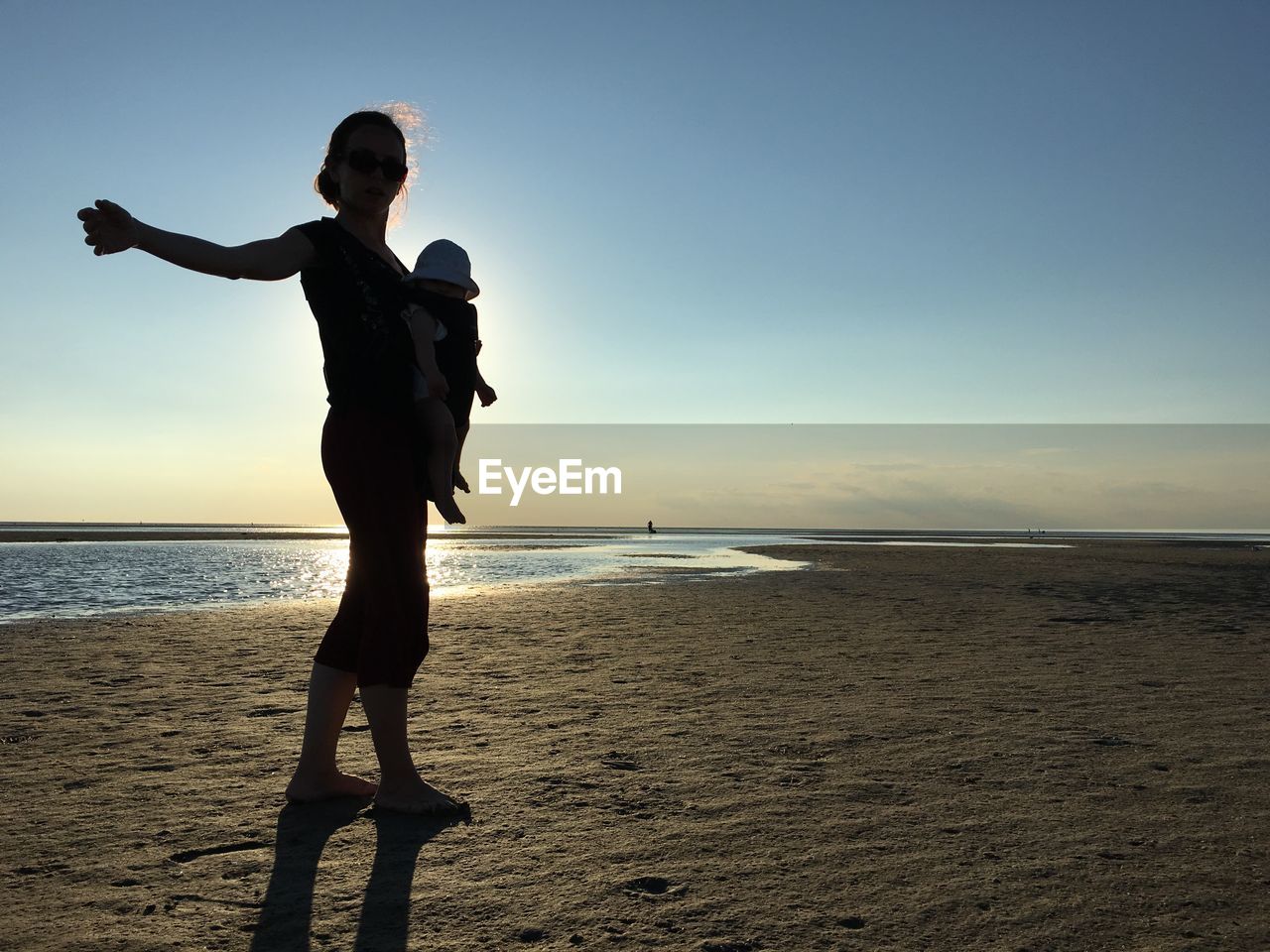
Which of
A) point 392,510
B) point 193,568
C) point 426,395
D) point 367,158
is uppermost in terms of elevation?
point 367,158

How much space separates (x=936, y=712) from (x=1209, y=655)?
3.83m

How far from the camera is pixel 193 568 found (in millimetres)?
22141

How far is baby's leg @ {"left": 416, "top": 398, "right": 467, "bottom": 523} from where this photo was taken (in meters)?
2.76

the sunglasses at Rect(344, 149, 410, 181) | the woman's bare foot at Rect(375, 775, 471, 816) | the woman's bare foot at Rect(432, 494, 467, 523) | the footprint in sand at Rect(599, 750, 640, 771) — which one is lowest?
the footprint in sand at Rect(599, 750, 640, 771)

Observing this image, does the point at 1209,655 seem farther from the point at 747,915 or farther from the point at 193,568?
the point at 193,568

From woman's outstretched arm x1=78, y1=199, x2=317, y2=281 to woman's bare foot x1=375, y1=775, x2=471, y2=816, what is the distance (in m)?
1.81

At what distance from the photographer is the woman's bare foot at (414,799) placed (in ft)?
9.48

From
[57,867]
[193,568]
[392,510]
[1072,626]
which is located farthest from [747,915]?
[193,568]

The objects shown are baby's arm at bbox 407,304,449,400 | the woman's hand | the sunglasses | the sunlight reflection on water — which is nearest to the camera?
the woman's hand

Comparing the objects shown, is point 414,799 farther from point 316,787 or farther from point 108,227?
point 108,227

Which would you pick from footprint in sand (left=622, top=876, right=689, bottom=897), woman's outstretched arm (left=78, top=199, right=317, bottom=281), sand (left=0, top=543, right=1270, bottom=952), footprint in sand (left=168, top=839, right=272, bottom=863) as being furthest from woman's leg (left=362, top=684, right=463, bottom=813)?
woman's outstretched arm (left=78, top=199, right=317, bottom=281)

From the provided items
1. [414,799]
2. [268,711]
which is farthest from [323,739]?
[268,711]

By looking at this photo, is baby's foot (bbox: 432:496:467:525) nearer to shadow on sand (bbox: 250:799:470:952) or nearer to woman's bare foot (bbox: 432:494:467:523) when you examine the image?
woman's bare foot (bbox: 432:494:467:523)

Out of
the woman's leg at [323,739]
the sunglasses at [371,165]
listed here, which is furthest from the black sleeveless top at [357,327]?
the woman's leg at [323,739]
